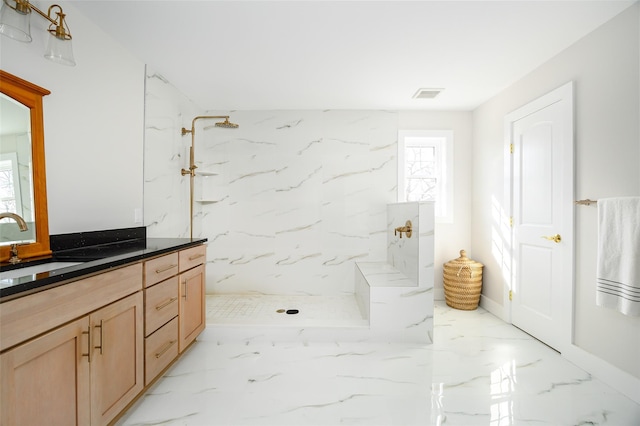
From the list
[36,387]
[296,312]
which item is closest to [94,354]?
[36,387]

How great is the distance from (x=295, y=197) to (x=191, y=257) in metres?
1.74

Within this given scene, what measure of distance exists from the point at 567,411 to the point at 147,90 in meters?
3.73

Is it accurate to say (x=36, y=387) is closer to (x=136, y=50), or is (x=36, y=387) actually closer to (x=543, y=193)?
(x=136, y=50)

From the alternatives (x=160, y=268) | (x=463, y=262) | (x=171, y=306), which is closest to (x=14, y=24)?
(x=160, y=268)

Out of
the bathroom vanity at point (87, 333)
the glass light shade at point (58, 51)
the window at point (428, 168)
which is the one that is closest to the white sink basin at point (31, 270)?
the bathroom vanity at point (87, 333)

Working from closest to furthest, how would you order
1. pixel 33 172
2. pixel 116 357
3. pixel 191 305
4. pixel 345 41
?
pixel 116 357, pixel 33 172, pixel 345 41, pixel 191 305

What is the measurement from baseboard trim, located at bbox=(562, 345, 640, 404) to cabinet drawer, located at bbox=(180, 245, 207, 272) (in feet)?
9.60

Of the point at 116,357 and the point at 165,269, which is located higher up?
the point at 165,269

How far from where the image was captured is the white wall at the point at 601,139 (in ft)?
6.32

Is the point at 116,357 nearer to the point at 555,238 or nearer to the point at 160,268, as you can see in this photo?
the point at 160,268

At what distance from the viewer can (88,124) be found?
2.07 m

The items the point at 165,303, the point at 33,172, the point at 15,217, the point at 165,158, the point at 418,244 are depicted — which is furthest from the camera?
the point at 165,158

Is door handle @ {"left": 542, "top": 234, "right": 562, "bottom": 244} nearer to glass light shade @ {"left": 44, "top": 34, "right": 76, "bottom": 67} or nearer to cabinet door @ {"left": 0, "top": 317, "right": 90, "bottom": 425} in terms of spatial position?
cabinet door @ {"left": 0, "top": 317, "right": 90, "bottom": 425}

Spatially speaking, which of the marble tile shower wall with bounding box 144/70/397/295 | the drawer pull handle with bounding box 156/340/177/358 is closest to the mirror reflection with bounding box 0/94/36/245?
the drawer pull handle with bounding box 156/340/177/358
